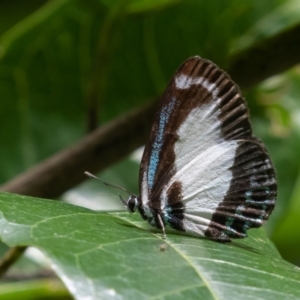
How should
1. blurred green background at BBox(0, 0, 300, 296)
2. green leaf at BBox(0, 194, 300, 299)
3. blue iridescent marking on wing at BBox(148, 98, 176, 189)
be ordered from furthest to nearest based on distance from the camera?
blurred green background at BBox(0, 0, 300, 296), blue iridescent marking on wing at BBox(148, 98, 176, 189), green leaf at BBox(0, 194, 300, 299)

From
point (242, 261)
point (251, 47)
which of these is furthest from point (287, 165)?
point (242, 261)

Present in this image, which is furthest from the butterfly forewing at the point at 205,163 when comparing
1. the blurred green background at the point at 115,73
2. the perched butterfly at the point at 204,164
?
the blurred green background at the point at 115,73

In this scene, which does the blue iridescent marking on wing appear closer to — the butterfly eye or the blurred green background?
the butterfly eye

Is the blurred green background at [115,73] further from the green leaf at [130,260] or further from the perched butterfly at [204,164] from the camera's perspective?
the green leaf at [130,260]

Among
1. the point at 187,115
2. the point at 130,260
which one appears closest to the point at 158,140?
the point at 187,115

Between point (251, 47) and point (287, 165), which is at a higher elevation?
A: point (251, 47)

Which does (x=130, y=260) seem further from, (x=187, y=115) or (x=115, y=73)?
(x=115, y=73)

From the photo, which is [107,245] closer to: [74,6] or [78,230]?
[78,230]

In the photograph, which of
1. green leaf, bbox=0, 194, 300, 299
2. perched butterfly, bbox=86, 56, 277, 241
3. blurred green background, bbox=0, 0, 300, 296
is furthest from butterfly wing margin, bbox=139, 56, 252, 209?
blurred green background, bbox=0, 0, 300, 296
